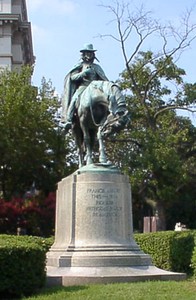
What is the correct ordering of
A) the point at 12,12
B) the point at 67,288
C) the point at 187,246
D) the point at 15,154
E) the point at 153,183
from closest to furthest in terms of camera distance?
1. the point at 67,288
2. the point at 187,246
3. the point at 153,183
4. the point at 15,154
5. the point at 12,12

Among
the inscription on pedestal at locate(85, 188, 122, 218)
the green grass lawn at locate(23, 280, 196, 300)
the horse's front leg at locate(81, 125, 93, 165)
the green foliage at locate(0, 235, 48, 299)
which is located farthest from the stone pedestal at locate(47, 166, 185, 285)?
the green foliage at locate(0, 235, 48, 299)

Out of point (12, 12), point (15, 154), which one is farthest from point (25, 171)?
point (12, 12)

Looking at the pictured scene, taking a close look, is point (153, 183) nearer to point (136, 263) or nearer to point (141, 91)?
point (141, 91)

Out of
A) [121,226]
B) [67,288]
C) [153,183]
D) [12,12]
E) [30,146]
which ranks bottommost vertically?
[67,288]

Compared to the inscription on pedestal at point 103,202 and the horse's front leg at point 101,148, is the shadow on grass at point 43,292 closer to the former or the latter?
the inscription on pedestal at point 103,202

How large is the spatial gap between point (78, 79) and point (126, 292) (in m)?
6.74

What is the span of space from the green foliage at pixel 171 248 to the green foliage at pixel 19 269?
750 centimetres

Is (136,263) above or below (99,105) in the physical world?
below

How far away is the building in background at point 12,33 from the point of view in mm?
51656

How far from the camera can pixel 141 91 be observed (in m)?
35.9

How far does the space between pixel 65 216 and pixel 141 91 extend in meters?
21.5

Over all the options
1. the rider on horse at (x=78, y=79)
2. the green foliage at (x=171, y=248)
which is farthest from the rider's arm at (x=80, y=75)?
the green foliage at (x=171, y=248)

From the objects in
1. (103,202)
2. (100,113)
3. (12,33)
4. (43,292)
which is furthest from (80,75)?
(12,33)

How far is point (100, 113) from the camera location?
15945 millimetres
